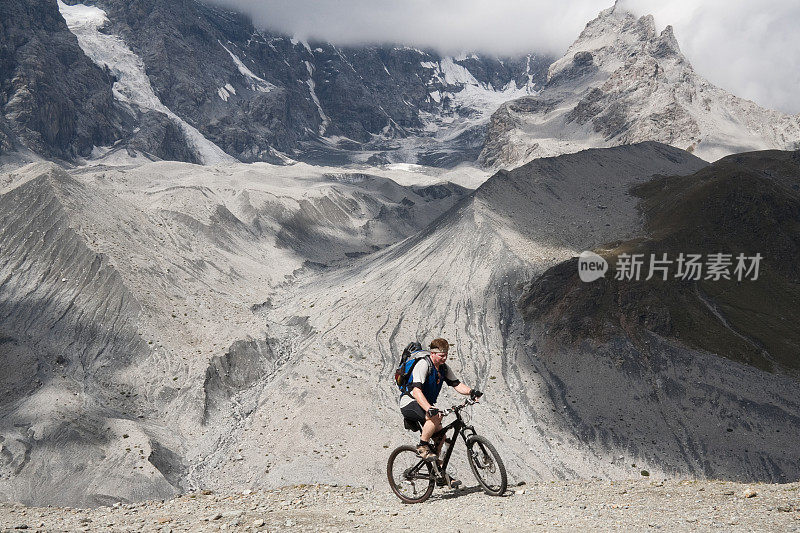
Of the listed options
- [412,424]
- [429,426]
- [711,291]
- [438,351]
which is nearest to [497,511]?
[429,426]

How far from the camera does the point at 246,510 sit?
42.1 feet

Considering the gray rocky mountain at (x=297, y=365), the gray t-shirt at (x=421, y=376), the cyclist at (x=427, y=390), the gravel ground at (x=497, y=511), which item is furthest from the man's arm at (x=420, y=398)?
the gray rocky mountain at (x=297, y=365)

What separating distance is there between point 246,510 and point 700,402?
37489mm

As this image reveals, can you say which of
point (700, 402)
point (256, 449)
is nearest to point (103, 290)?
point (256, 449)

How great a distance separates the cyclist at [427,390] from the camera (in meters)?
11.8

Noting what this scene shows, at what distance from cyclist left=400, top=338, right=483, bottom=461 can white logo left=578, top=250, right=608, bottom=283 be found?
142 ft

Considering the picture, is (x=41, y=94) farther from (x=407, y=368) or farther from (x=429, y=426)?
(x=429, y=426)

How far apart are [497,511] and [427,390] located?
2.79m

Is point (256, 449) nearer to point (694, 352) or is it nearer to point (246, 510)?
point (246, 510)

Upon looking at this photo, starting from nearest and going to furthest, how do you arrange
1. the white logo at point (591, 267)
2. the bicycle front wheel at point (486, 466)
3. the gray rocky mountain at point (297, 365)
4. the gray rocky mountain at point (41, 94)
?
the bicycle front wheel at point (486, 466) → the gray rocky mountain at point (297, 365) → the white logo at point (591, 267) → the gray rocky mountain at point (41, 94)

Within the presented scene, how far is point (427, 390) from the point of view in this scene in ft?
40.0

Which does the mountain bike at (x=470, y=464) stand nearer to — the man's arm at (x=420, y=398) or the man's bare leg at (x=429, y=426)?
the man's bare leg at (x=429, y=426)

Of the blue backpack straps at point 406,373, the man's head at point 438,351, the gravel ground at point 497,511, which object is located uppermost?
the man's head at point 438,351

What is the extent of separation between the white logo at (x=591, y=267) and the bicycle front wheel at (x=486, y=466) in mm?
42331
